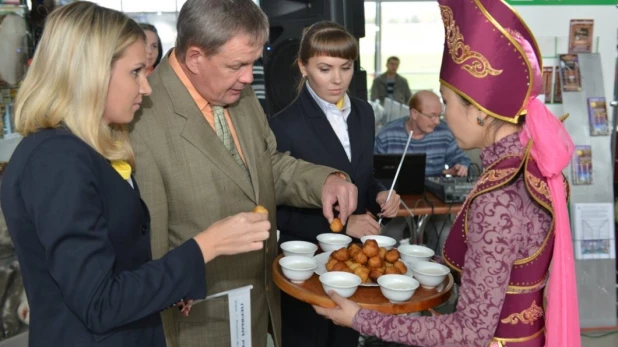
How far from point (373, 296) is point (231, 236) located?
561 mm

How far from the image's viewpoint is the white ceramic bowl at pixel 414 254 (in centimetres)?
200

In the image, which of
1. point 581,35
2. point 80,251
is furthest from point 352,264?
point 581,35

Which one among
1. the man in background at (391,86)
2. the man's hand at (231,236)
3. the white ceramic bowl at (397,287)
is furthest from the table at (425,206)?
the man in background at (391,86)

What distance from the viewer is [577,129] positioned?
163 inches

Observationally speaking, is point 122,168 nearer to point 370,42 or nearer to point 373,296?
point 373,296

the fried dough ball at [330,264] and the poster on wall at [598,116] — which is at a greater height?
the poster on wall at [598,116]

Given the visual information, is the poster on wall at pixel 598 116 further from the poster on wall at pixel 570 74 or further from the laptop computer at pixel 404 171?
the laptop computer at pixel 404 171

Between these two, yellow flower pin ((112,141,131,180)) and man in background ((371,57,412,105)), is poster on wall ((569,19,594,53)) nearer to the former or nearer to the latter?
man in background ((371,57,412,105))

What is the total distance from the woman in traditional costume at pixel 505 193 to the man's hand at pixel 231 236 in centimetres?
49

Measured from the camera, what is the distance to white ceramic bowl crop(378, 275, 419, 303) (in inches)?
65.9

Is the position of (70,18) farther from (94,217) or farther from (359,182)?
(359,182)

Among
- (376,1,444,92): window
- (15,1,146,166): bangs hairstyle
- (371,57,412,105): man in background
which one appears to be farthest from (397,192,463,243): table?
(376,1,444,92): window

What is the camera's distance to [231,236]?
1.38m

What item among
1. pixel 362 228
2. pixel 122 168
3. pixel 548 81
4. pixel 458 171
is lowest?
pixel 458 171
